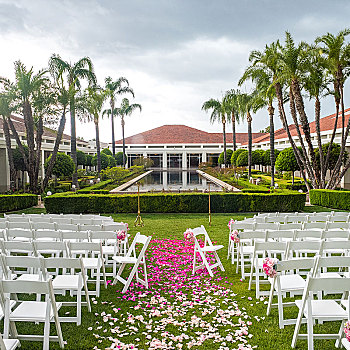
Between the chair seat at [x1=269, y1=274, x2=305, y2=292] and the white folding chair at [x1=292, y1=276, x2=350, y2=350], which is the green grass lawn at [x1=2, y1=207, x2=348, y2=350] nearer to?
the white folding chair at [x1=292, y1=276, x2=350, y2=350]

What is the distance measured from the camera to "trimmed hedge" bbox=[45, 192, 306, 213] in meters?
14.2

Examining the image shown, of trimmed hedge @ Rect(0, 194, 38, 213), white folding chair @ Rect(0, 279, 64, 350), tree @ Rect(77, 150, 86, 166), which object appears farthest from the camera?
tree @ Rect(77, 150, 86, 166)

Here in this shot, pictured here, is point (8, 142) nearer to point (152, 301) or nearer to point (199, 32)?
point (199, 32)

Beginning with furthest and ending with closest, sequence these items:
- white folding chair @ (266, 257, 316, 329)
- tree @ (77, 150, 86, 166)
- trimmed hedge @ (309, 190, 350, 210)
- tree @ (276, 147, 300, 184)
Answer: tree @ (77, 150, 86, 166) < tree @ (276, 147, 300, 184) < trimmed hedge @ (309, 190, 350, 210) < white folding chair @ (266, 257, 316, 329)

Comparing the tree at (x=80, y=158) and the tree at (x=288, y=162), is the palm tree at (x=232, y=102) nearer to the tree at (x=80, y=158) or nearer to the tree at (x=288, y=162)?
the tree at (x=288, y=162)

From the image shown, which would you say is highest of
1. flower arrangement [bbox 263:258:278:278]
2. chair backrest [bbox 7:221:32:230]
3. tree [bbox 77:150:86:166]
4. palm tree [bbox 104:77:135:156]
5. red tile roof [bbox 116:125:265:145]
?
palm tree [bbox 104:77:135:156]

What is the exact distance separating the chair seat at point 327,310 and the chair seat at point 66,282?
2.70 meters

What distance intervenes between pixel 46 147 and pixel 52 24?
68.5ft

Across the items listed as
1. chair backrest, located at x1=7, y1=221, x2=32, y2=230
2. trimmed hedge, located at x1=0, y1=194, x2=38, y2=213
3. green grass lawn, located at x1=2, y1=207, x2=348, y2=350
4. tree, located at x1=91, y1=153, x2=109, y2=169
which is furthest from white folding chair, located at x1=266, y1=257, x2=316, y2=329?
tree, located at x1=91, y1=153, x2=109, y2=169

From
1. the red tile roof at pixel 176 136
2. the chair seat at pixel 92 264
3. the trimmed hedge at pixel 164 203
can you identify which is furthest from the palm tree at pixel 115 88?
the chair seat at pixel 92 264

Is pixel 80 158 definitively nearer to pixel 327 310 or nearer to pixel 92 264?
pixel 92 264

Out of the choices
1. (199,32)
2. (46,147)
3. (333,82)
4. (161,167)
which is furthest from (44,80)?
(161,167)

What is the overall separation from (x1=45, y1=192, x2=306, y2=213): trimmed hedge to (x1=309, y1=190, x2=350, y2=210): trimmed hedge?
4.92 feet

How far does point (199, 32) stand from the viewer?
14.5m
